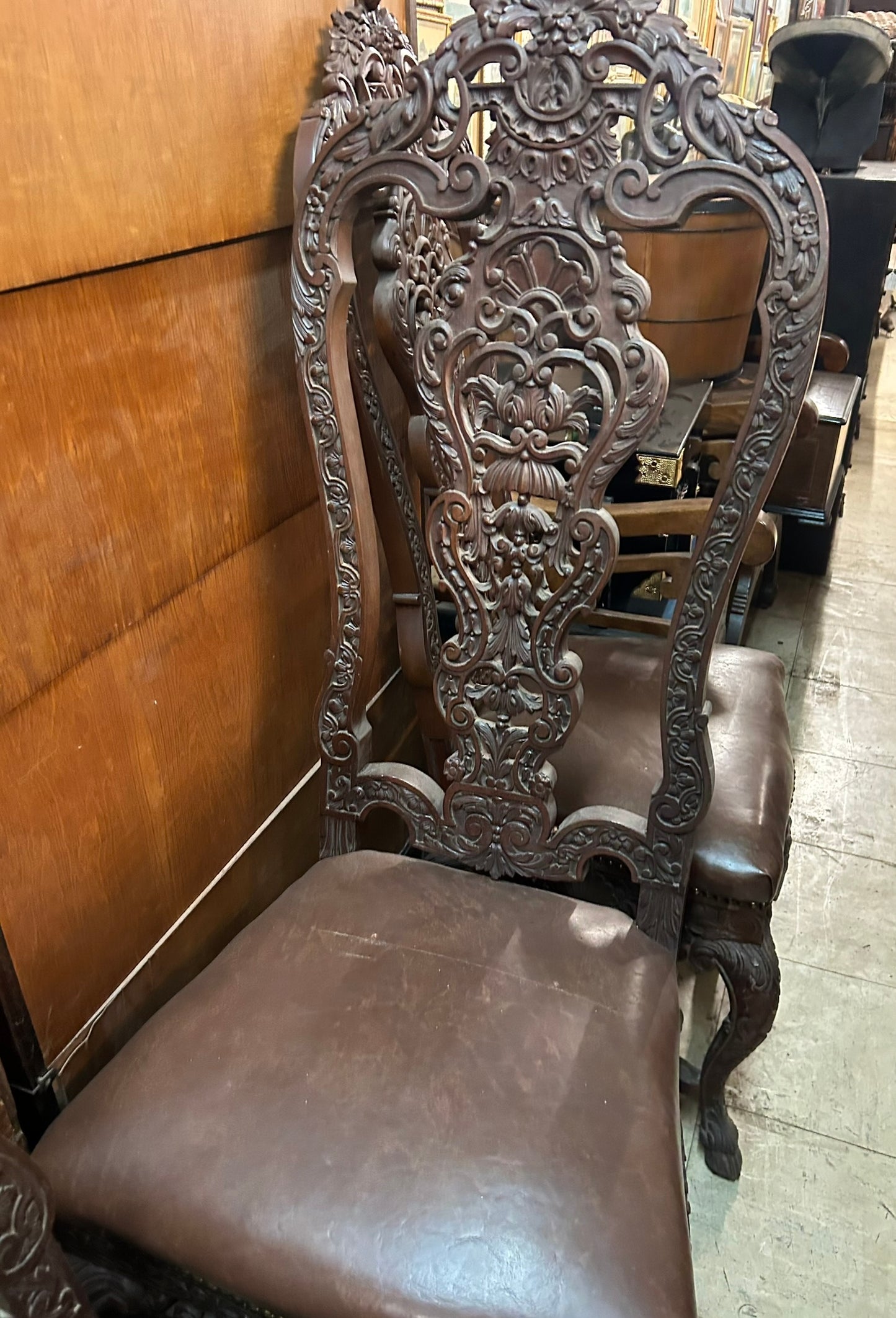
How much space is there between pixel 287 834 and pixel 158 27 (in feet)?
2.71

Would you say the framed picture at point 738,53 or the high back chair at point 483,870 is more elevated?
the framed picture at point 738,53

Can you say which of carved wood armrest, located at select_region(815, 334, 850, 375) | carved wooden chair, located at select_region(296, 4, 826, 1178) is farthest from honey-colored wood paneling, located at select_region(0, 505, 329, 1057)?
carved wood armrest, located at select_region(815, 334, 850, 375)

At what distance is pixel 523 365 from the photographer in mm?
813

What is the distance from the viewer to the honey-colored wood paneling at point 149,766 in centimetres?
76

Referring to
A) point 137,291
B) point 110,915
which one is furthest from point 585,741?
point 137,291

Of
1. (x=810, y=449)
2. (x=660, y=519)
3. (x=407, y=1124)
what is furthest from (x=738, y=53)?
(x=407, y=1124)

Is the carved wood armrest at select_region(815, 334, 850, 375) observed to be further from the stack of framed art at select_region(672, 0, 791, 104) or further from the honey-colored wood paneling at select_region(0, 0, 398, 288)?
the honey-colored wood paneling at select_region(0, 0, 398, 288)

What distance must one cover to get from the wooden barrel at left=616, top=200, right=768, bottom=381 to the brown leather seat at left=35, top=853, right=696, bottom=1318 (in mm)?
1396

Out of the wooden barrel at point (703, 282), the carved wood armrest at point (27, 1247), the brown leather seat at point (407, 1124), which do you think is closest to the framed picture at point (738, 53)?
the wooden barrel at point (703, 282)

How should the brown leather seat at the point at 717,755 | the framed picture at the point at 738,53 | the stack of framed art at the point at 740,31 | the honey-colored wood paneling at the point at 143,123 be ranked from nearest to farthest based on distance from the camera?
the honey-colored wood paneling at the point at 143,123 < the brown leather seat at the point at 717,755 < the stack of framed art at the point at 740,31 < the framed picture at the point at 738,53

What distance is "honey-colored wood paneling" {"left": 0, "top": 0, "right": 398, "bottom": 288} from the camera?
2.02ft

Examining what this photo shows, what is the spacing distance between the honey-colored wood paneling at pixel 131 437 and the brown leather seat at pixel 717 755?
499 millimetres

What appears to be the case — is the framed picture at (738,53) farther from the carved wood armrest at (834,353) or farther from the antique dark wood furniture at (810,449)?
the antique dark wood furniture at (810,449)

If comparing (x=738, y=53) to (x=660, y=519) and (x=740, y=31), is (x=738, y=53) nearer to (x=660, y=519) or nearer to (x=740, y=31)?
(x=740, y=31)
